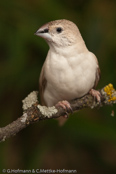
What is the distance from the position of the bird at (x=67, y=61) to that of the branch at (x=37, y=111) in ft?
0.22

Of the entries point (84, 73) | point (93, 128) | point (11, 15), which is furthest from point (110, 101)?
point (11, 15)

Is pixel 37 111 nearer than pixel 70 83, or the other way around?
pixel 37 111

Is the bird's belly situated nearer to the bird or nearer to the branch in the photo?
the bird

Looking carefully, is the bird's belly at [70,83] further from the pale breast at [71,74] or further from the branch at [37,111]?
the branch at [37,111]

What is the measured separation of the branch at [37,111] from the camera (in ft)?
5.67

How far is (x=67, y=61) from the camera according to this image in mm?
2205

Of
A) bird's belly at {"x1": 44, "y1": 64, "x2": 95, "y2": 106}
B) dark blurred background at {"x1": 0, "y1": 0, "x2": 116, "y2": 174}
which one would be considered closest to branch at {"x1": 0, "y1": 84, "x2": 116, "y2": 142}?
bird's belly at {"x1": 44, "y1": 64, "x2": 95, "y2": 106}

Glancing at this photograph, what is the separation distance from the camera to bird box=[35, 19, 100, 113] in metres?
2.15

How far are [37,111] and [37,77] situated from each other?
4.14 ft

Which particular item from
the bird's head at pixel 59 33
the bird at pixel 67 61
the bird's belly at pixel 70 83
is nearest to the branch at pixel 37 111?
the bird at pixel 67 61

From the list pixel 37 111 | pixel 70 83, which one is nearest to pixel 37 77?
pixel 70 83

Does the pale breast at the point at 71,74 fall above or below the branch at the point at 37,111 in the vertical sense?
above

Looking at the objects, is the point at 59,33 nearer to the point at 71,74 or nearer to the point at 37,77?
the point at 71,74

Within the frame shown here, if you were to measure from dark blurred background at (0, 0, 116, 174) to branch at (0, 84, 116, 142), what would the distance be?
0.87 meters
